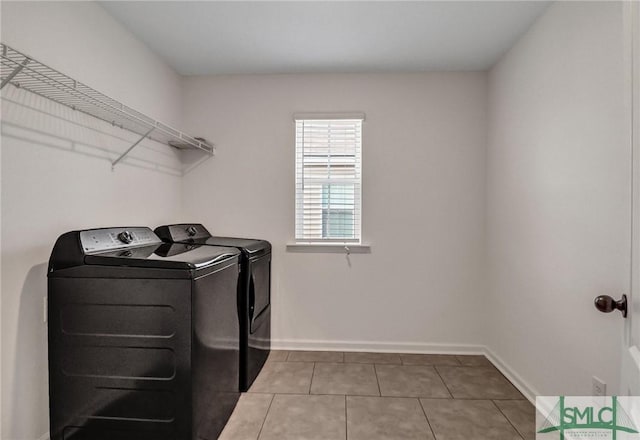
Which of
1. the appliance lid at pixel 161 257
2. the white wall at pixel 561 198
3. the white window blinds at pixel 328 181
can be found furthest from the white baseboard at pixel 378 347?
the appliance lid at pixel 161 257

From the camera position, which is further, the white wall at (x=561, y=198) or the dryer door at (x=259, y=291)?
the dryer door at (x=259, y=291)

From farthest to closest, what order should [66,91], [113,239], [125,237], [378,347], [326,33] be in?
[378,347]
[326,33]
[125,237]
[113,239]
[66,91]

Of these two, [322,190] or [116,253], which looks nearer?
[116,253]

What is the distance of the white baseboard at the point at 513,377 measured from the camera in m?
2.23

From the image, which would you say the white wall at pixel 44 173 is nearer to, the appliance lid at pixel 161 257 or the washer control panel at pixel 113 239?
the washer control panel at pixel 113 239

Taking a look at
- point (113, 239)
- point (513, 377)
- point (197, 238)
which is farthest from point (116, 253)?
point (513, 377)

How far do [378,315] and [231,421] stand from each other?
1.52m

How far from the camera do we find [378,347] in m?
3.07

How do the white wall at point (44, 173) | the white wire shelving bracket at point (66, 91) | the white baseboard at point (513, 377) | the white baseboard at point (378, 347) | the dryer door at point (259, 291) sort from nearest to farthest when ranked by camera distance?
the white wire shelving bracket at point (66, 91) → the white wall at point (44, 173) → the white baseboard at point (513, 377) → the dryer door at point (259, 291) → the white baseboard at point (378, 347)

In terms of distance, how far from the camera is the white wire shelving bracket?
53.1 inches

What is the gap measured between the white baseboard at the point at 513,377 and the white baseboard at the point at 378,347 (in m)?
0.14

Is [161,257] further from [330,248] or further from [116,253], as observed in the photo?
[330,248]

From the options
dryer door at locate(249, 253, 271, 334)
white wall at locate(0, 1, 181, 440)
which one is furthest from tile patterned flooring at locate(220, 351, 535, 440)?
white wall at locate(0, 1, 181, 440)

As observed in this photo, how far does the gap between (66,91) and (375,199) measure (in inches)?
88.9
